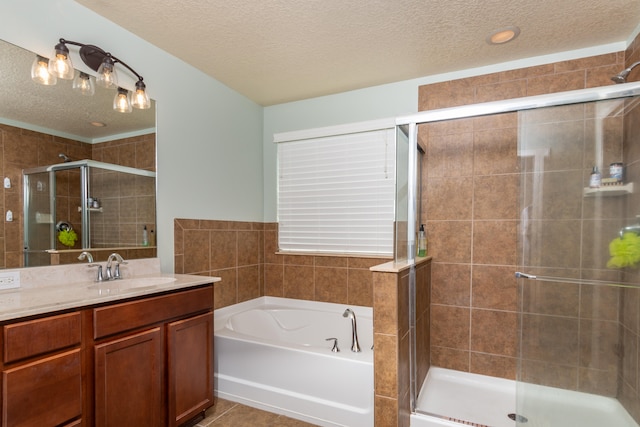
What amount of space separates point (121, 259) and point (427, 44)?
2451 mm

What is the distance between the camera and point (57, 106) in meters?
1.77

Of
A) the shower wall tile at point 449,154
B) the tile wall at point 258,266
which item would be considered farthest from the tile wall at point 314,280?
the shower wall tile at point 449,154

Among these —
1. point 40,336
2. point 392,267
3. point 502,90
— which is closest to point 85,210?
point 40,336

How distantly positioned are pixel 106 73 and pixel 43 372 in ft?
5.17

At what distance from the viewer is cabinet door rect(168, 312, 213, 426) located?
175 cm

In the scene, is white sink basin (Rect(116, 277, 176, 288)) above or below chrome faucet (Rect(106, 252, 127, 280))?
below

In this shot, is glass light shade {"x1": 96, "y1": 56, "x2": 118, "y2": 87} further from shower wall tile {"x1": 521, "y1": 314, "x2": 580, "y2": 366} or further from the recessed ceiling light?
shower wall tile {"x1": 521, "y1": 314, "x2": 580, "y2": 366}

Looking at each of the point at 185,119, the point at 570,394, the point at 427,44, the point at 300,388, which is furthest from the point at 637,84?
the point at 185,119

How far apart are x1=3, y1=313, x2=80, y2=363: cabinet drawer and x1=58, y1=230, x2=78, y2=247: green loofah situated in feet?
2.06

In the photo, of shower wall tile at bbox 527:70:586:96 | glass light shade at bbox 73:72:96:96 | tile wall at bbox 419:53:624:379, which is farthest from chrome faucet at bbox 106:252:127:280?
shower wall tile at bbox 527:70:586:96

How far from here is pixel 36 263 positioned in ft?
5.42

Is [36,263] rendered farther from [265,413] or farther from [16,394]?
[265,413]

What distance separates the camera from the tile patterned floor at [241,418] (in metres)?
2.00

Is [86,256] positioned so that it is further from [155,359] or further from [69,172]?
[155,359]
